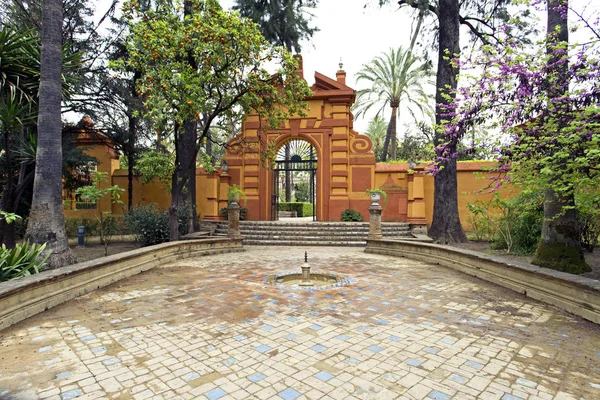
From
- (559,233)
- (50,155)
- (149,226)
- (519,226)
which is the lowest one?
(149,226)

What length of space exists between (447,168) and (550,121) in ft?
22.2

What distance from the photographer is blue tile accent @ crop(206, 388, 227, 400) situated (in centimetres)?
233

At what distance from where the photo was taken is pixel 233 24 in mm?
7660

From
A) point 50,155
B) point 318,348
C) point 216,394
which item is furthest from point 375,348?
point 50,155

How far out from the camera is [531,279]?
497cm

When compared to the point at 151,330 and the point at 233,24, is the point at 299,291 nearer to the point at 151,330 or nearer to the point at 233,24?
the point at 151,330

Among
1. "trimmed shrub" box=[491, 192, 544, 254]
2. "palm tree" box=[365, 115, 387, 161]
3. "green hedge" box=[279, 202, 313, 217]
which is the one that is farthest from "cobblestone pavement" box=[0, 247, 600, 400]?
"palm tree" box=[365, 115, 387, 161]

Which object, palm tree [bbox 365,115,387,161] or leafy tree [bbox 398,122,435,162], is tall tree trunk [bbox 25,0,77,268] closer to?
leafy tree [bbox 398,122,435,162]

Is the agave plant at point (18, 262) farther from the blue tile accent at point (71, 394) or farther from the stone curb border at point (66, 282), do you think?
the blue tile accent at point (71, 394)

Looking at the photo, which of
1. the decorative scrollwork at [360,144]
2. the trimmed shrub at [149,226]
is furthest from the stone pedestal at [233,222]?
the decorative scrollwork at [360,144]

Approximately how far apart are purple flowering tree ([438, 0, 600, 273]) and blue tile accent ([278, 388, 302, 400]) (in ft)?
11.6

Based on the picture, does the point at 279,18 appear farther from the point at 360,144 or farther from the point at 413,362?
the point at 413,362

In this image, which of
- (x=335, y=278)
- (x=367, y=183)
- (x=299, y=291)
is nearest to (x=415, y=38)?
(x=367, y=183)

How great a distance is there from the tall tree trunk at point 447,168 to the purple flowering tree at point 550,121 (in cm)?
480
